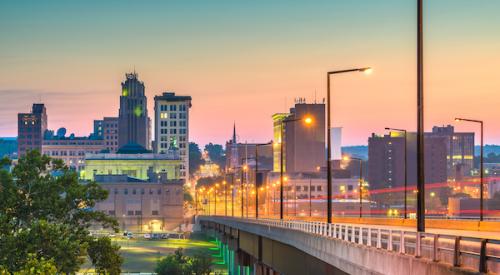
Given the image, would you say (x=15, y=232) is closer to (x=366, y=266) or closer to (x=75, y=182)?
(x=75, y=182)

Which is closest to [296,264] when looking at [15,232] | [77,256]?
[77,256]

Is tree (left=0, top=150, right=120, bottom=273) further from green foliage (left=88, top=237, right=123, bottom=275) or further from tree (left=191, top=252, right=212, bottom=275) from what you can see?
tree (left=191, top=252, right=212, bottom=275)

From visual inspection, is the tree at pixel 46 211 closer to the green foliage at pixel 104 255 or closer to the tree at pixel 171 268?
the green foliage at pixel 104 255

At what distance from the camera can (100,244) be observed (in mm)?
63000

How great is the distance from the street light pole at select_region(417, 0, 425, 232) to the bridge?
3.09ft

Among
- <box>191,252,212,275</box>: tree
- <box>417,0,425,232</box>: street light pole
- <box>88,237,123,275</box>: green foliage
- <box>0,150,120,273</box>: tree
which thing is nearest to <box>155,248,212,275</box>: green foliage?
<box>191,252,212,275</box>: tree

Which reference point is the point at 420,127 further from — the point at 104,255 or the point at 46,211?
the point at 46,211

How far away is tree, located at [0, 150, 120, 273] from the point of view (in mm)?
57250

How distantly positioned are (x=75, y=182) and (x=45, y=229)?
36.3 ft

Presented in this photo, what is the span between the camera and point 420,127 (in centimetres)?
3228

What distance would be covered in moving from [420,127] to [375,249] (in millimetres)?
4203

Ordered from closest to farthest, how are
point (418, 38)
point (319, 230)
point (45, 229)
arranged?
point (418, 38)
point (319, 230)
point (45, 229)

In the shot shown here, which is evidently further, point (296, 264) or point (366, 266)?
point (296, 264)

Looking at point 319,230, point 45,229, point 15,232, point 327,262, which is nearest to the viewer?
point 327,262
